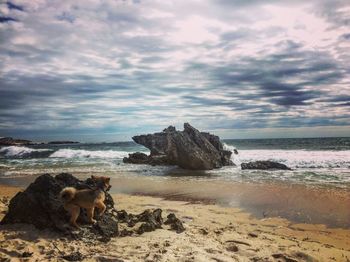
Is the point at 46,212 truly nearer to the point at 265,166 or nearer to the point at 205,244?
the point at 205,244

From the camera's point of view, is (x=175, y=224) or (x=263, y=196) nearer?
(x=175, y=224)

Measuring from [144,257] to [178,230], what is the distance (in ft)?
6.45

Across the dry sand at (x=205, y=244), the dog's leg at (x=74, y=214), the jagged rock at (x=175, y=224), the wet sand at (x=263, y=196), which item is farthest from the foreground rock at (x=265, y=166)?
the dog's leg at (x=74, y=214)

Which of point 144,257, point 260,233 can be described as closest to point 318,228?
point 260,233

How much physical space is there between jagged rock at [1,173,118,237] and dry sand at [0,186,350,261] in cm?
20

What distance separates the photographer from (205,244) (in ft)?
21.9

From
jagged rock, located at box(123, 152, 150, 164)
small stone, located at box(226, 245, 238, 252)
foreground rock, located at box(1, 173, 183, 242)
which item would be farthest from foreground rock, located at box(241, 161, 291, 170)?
small stone, located at box(226, 245, 238, 252)

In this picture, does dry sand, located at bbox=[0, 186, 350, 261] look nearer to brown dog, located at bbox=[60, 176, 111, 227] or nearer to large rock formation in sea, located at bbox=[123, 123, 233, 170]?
brown dog, located at bbox=[60, 176, 111, 227]

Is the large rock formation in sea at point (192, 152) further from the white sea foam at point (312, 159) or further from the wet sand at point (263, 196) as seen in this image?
the wet sand at point (263, 196)

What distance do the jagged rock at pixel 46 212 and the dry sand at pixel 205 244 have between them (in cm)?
20

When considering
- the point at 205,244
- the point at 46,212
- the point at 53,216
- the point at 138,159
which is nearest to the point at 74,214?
the point at 53,216

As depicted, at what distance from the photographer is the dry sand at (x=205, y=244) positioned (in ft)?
19.1

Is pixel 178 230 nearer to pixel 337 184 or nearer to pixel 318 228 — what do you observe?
pixel 318 228

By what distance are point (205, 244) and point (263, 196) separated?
6.96 m
